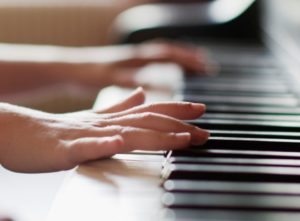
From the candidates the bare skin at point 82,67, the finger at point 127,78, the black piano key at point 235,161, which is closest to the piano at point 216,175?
the black piano key at point 235,161

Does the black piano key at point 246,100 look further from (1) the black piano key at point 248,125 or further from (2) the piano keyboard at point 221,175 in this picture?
(1) the black piano key at point 248,125

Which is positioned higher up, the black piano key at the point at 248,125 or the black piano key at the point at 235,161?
the black piano key at the point at 248,125

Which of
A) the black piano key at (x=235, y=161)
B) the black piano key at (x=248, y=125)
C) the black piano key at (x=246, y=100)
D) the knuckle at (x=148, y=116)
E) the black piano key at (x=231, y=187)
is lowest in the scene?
the black piano key at (x=231, y=187)

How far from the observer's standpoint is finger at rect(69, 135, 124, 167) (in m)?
0.69

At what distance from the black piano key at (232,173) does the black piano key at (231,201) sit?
51 millimetres

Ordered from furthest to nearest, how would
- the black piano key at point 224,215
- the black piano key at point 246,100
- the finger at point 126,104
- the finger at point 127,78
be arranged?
the finger at point 127,78, the black piano key at point 246,100, the finger at point 126,104, the black piano key at point 224,215

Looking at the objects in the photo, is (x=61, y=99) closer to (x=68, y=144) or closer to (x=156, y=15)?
(x=156, y=15)

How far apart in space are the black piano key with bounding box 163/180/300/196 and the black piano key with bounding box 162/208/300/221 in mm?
47

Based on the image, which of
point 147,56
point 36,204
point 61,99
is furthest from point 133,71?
point 61,99

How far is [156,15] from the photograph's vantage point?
1856 mm

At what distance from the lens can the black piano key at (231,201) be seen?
573mm

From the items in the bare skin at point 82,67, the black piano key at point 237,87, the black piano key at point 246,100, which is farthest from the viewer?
the bare skin at point 82,67

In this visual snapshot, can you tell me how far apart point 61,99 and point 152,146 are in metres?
1.97

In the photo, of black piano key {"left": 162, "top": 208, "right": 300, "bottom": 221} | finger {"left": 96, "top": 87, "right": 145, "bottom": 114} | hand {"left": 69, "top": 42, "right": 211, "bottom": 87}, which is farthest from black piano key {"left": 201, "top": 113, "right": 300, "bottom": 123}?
hand {"left": 69, "top": 42, "right": 211, "bottom": 87}
